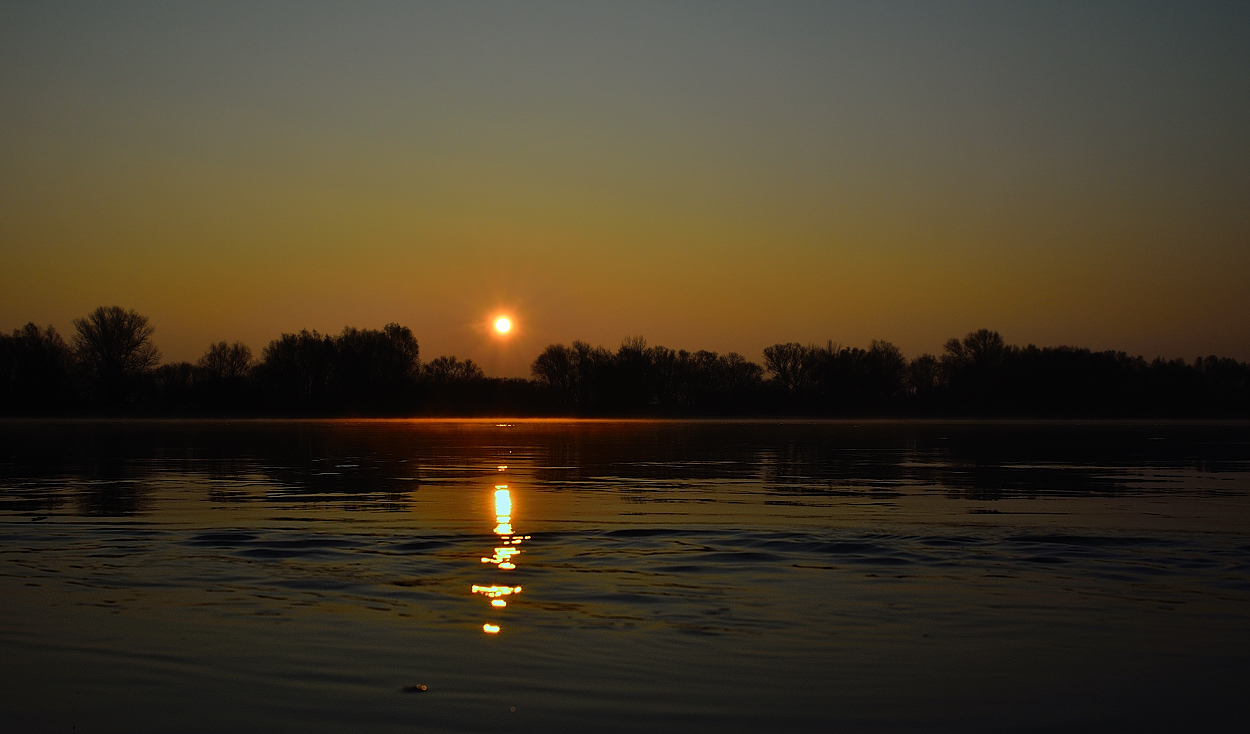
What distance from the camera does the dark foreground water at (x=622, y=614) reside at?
6160mm

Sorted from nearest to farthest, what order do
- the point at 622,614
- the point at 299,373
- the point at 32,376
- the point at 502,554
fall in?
the point at 622,614, the point at 502,554, the point at 32,376, the point at 299,373

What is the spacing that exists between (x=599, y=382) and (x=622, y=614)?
158 m

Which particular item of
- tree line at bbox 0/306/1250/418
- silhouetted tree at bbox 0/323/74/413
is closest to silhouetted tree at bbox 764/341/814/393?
tree line at bbox 0/306/1250/418

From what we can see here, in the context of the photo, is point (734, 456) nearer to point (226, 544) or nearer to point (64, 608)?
point (226, 544)

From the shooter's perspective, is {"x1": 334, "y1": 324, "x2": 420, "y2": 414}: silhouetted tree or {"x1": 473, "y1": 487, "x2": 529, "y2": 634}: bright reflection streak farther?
{"x1": 334, "y1": 324, "x2": 420, "y2": 414}: silhouetted tree

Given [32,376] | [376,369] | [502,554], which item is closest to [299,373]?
[376,369]

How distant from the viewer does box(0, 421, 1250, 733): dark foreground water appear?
20.2 ft

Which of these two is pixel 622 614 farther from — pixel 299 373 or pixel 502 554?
pixel 299 373

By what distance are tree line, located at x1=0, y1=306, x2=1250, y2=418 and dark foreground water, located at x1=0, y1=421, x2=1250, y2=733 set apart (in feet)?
400

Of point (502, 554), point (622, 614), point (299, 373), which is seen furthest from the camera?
point (299, 373)

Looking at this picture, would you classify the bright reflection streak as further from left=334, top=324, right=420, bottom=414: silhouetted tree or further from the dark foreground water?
left=334, top=324, right=420, bottom=414: silhouetted tree

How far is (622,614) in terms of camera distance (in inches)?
336

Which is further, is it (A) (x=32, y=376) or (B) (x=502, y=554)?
(A) (x=32, y=376)

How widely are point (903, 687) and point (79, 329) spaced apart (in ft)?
449
